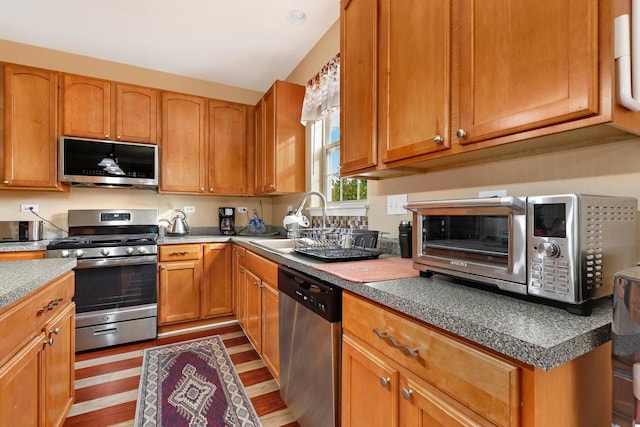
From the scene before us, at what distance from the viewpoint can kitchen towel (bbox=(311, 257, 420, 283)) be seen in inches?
44.5

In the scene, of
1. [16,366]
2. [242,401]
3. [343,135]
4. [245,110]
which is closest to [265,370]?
[242,401]

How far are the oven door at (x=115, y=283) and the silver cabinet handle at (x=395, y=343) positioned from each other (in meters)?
2.34

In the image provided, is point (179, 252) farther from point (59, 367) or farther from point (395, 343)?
point (395, 343)

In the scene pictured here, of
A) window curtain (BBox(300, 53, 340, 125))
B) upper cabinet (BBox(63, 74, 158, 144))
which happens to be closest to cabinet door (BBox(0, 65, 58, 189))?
upper cabinet (BBox(63, 74, 158, 144))

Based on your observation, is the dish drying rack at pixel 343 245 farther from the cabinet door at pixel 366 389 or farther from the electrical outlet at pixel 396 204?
the cabinet door at pixel 366 389

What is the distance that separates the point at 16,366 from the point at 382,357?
120 centimetres

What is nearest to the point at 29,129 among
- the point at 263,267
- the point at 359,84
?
the point at 263,267

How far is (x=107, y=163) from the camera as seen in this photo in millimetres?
2768

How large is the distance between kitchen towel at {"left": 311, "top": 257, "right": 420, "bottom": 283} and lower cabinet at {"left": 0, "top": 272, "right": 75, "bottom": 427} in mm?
1058

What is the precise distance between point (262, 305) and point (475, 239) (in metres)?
1.49

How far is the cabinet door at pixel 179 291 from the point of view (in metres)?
2.72

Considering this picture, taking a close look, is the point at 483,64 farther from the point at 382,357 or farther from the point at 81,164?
the point at 81,164

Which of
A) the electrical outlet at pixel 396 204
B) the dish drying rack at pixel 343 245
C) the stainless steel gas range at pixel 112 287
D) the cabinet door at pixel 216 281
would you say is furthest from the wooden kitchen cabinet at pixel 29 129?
the electrical outlet at pixel 396 204

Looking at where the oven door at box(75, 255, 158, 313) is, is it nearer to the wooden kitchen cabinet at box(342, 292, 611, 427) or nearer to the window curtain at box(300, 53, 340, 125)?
the window curtain at box(300, 53, 340, 125)
